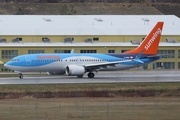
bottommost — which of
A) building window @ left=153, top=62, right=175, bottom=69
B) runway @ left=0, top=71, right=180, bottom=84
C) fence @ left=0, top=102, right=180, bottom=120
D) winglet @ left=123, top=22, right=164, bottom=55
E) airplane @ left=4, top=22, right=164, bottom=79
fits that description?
fence @ left=0, top=102, right=180, bottom=120

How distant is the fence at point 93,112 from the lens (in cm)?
4194

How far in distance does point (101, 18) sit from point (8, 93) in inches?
2762

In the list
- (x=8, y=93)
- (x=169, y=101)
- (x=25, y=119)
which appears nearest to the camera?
(x=25, y=119)

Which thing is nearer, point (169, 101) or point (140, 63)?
point (169, 101)

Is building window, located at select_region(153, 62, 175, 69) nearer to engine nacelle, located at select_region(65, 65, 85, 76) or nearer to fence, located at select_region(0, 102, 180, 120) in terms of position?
engine nacelle, located at select_region(65, 65, 85, 76)

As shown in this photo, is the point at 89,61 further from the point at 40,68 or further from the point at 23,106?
the point at 23,106

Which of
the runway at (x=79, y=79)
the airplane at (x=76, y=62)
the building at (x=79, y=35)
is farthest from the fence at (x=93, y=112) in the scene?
the building at (x=79, y=35)

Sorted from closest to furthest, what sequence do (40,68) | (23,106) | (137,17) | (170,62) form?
(23,106), (40,68), (170,62), (137,17)

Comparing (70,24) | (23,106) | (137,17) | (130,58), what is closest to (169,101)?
(23,106)

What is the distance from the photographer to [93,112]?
44.3 metres

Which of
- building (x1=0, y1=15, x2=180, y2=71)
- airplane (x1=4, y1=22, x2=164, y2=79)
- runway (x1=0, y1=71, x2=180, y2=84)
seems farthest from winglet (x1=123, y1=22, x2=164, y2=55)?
building (x1=0, y1=15, x2=180, y2=71)

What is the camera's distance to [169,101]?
52094 millimetres

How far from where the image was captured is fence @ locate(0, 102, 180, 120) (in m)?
41.9

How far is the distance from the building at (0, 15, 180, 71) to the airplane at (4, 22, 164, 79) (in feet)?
74.4
